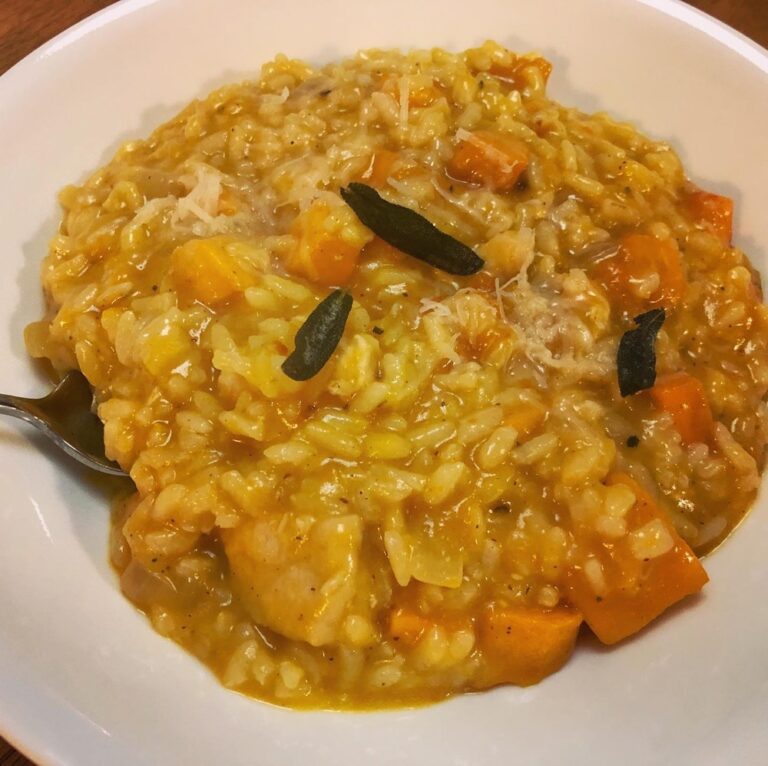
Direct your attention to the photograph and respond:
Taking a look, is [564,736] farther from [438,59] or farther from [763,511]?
[438,59]

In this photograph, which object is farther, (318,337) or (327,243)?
(327,243)

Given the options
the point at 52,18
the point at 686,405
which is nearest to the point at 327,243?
the point at 686,405

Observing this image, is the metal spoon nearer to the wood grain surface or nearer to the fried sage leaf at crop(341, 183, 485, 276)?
the fried sage leaf at crop(341, 183, 485, 276)

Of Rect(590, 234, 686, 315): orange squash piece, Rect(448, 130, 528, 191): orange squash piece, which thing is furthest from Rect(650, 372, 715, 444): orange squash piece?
Rect(448, 130, 528, 191): orange squash piece

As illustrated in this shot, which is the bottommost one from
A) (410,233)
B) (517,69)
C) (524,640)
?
(524,640)

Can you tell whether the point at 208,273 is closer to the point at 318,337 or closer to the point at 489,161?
the point at 318,337

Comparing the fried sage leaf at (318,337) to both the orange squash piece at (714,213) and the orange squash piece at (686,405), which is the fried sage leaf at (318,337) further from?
the orange squash piece at (714,213)

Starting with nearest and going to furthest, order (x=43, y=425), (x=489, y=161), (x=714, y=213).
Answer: (x=43, y=425), (x=489, y=161), (x=714, y=213)
